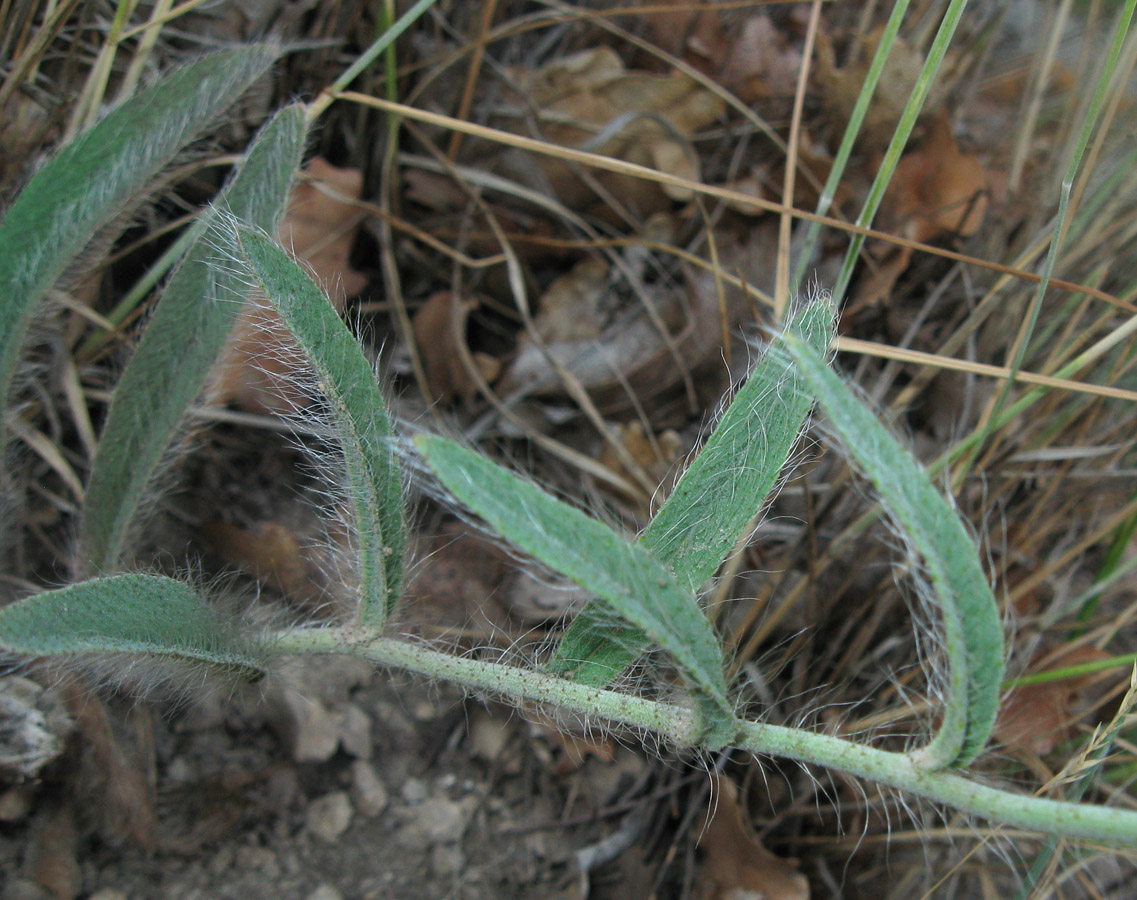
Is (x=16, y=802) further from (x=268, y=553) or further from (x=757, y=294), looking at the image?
(x=757, y=294)

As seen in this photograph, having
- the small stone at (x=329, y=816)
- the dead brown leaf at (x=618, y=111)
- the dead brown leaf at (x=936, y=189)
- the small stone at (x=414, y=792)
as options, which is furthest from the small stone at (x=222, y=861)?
the dead brown leaf at (x=936, y=189)

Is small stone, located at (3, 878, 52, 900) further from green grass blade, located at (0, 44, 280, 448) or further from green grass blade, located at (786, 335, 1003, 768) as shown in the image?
green grass blade, located at (786, 335, 1003, 768)

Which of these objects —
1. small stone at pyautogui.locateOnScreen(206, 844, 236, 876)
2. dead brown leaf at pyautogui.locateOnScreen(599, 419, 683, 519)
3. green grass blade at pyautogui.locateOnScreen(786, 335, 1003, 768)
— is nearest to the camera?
green grass blade at pyautogui.locateOnScreen(786, 335, 1003, 768)

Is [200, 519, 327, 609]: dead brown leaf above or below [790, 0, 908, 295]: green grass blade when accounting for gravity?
below

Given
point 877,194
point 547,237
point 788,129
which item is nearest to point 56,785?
point 547,237

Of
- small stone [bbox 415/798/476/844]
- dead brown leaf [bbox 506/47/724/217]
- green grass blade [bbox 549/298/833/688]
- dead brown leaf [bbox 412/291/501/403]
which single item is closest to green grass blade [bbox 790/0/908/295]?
green grass blade [bbox 549/298/833/688]

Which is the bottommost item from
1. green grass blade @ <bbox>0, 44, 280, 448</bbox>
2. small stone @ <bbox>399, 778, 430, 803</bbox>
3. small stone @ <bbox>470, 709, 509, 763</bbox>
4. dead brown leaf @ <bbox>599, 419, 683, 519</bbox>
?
small stone @ <bbox>399, 778, 430, 803</bbox>

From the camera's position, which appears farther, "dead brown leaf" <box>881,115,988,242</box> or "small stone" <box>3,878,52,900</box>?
"dead brown leaf" <box>881,115,988,242</box>

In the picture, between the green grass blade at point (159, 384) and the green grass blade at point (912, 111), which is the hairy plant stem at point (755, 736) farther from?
the green grass blade at point (912, 111)
